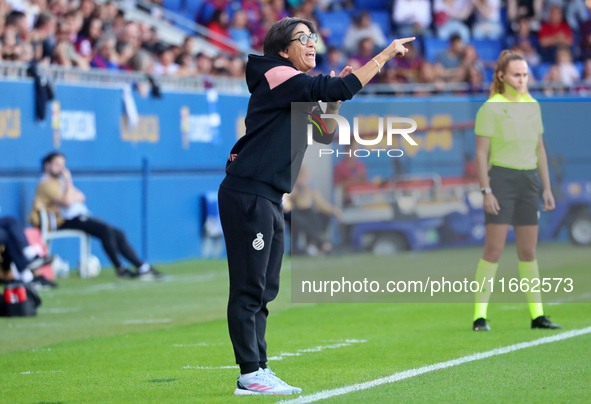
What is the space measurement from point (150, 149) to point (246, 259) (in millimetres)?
11440

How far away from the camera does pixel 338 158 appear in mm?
16875

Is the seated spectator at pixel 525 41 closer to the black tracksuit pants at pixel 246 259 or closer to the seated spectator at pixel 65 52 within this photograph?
the seated spectator at pixel 65 52

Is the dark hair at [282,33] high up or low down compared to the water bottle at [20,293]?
up

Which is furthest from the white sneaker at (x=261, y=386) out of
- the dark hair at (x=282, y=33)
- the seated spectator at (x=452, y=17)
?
the seated spectator at (x=452, y=17)

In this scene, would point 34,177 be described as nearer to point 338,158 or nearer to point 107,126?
point 107,126

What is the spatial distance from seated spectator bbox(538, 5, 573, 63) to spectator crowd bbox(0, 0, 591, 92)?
0.02m

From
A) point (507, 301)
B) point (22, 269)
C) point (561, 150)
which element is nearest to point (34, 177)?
point (22, 269)

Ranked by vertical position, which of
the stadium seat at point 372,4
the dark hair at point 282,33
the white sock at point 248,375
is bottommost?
the white sock at point 248,375

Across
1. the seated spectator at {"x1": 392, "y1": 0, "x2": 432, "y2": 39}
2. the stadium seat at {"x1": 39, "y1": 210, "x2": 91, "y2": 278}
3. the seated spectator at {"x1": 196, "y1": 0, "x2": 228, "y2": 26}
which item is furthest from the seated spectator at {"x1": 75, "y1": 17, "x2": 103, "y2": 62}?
the seated spectator at {"x1": 392, "y1": 0, "x2": 432, "y2": 39}

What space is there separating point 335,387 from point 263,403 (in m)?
0.63

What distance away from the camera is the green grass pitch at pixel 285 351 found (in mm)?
5527

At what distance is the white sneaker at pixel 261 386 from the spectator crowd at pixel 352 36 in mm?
10095

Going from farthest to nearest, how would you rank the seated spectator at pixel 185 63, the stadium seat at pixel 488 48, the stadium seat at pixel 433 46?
the stadium seat at pixel 488 48 < the stadium seat at pixel 433 46 < the seated spectator at pixel 185 63

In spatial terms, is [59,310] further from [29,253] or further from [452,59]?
[452,59]
